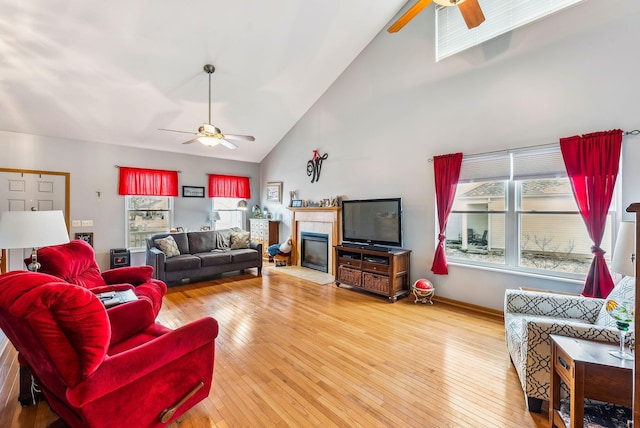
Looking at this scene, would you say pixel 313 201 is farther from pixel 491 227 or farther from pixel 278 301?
pixel 491 227

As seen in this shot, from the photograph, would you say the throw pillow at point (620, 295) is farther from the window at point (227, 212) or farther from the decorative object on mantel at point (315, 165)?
the window at point (227, 212)

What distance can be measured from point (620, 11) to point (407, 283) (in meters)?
→ 3.90

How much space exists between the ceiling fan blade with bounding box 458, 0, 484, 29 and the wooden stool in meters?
5.26

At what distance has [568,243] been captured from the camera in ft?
10.3

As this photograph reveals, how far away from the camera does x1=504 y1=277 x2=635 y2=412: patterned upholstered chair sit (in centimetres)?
175

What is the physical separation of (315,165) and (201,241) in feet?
9.54

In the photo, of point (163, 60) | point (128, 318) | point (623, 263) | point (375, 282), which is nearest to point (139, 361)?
point (128, 318)

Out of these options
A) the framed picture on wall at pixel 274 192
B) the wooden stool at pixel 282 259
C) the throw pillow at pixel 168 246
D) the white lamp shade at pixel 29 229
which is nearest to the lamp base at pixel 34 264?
the white lamp shade at pixel 29 229

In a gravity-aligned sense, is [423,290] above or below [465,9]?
below

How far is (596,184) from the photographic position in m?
2.77

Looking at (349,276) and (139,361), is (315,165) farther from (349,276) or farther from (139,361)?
(139,361)

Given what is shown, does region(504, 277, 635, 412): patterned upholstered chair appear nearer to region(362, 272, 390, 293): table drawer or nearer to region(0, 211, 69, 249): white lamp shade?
region(362, 272, 390, 293): table drawer

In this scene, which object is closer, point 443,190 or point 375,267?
point 443,190

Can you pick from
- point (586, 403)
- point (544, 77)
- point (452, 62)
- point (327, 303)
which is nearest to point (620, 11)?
point (544, 77)
